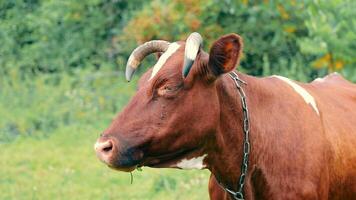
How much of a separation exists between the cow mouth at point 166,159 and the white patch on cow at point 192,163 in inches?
1.2

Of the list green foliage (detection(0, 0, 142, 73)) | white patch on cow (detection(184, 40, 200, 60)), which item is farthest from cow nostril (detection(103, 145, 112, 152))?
green foliage (detection(0, 0, 142, 73))

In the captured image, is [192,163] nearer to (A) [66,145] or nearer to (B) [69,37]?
(A) [66,145]

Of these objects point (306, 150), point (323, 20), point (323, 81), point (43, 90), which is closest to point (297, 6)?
point (323, 20)

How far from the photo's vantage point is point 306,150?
4.42 meters

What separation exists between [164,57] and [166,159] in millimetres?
512

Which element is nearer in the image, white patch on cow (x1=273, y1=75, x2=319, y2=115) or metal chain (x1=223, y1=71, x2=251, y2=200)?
metal chain (x1=223, y1=71, x2=251, y2=200)

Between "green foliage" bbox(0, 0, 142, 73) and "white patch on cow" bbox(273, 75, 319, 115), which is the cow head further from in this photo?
"green foliage" bbox(0, 0, 142, 73)

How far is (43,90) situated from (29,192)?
354 cm

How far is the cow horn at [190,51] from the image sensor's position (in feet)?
13.0

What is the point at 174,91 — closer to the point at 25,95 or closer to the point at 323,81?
the point at 323,81

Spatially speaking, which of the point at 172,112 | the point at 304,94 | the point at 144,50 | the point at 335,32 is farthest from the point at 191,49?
the point at 335,32

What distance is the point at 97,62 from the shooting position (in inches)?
482

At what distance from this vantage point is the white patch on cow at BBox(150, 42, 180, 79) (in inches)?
161

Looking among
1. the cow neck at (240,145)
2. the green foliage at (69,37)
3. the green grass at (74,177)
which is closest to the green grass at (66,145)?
the green grass at (74,177)
